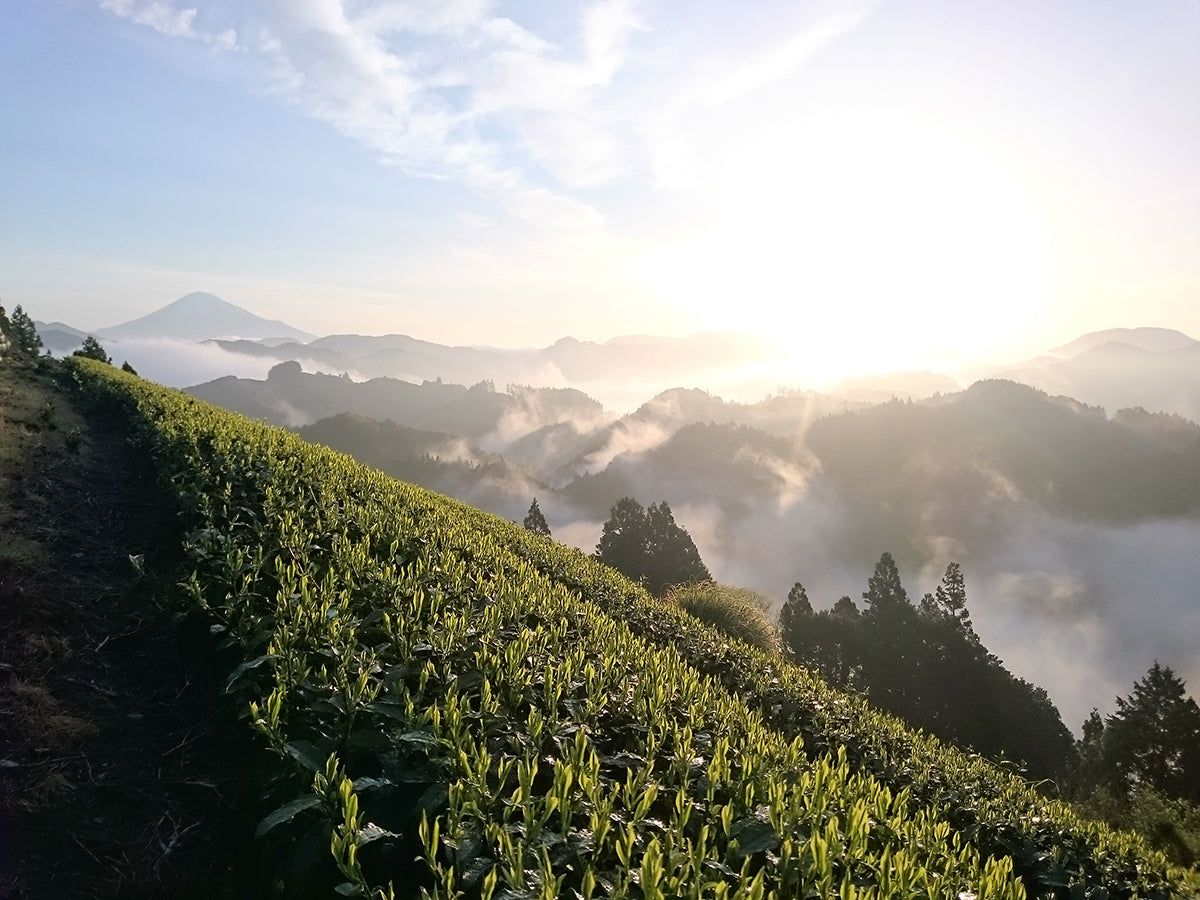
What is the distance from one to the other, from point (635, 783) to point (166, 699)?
3267 millimetres

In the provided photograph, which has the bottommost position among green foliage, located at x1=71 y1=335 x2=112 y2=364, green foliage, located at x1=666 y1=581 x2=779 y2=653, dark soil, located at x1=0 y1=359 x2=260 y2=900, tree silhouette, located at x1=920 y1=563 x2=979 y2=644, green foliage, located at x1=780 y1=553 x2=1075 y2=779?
green foliage, located at x1=780 y1=553 x2=1075 y2=779

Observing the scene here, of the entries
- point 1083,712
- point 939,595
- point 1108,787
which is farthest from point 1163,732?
point 1083,712

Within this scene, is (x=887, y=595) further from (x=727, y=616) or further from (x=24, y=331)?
(x=24, y=331)

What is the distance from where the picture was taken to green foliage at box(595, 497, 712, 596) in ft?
152

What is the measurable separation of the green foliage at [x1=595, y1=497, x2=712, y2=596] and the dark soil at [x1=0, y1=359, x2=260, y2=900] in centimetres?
3952

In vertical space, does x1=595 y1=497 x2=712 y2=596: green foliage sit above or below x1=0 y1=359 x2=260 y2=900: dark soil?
below

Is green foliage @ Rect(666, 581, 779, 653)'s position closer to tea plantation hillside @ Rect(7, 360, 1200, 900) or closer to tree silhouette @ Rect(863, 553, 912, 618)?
tea plantation hillside @ Rect(7, 360, 1200, 900)

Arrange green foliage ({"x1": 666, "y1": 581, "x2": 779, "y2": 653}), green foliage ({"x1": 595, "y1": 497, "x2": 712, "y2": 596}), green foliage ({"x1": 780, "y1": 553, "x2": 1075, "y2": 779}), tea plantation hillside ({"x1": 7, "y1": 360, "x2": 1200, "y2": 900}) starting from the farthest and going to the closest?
green foliage ({"x1": 595, "y1": 497, "x2": 712, "y2": 596}), green foliage ({"x1": 780, "y1": 553, "x2": 1075, "y2": 779}), green foliage ({"x1": 666, "y1": 581, "x2": 779, "y2": 653}), tea plantation hillside ({"x1": 7, "y1": 360, "x2": 1200, "y2": 900})

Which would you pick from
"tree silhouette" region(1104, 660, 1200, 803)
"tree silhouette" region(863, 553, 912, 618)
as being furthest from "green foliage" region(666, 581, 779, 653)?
"tree silhouette" region(863, 553, 912, 618)

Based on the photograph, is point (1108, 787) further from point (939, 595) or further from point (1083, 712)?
point (1083, 712)

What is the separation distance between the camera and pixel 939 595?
52.3m

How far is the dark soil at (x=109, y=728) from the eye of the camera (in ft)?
10.2

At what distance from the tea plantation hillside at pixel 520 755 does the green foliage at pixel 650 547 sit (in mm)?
38328

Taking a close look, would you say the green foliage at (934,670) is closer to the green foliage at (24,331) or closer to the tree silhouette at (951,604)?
the tree silhouette at (951,604)
